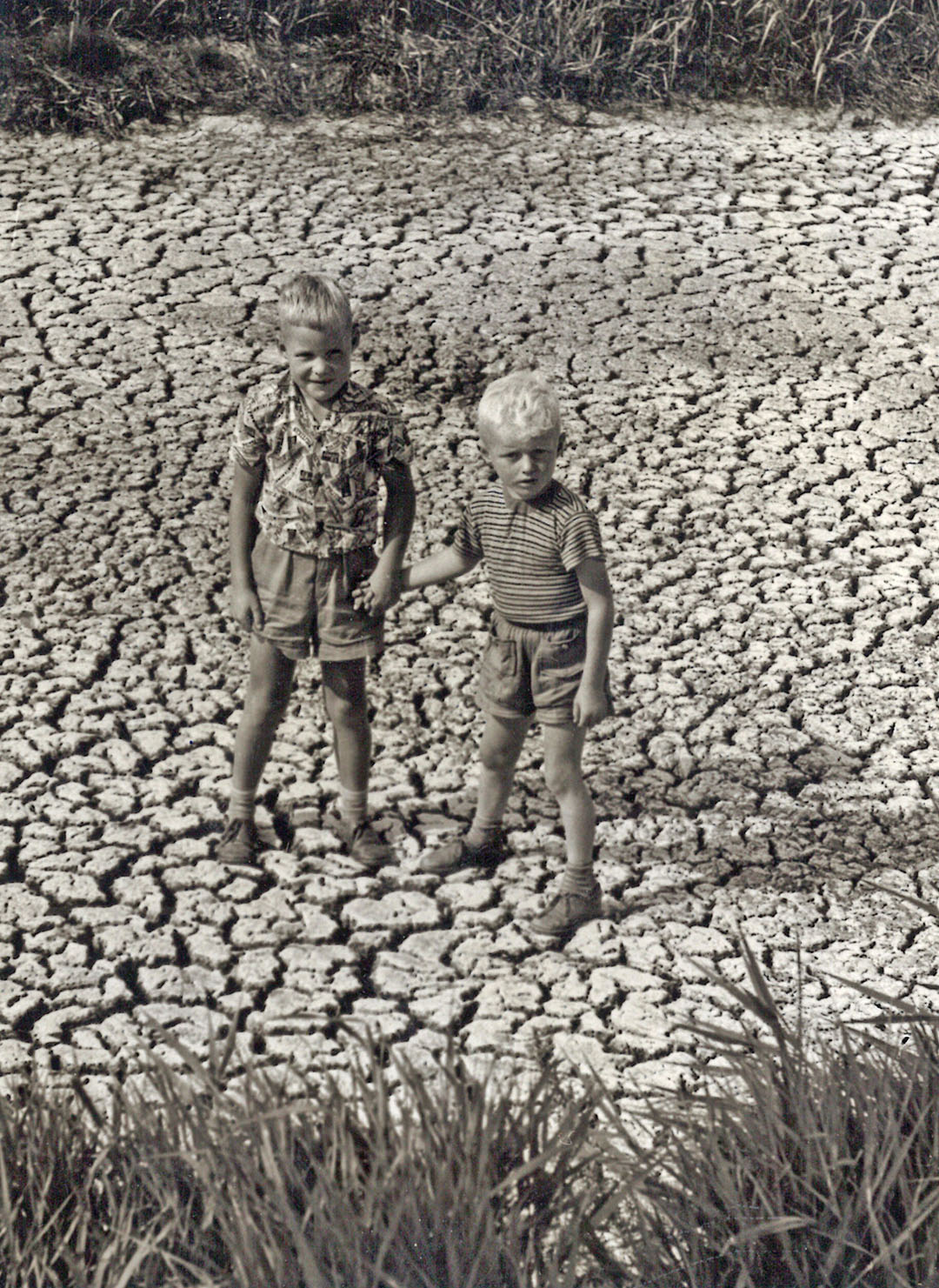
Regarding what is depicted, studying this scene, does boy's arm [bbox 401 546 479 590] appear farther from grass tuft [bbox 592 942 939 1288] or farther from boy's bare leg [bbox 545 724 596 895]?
grass tuft [bbox 592 942 939 1288]

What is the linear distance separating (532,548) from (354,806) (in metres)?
0.72

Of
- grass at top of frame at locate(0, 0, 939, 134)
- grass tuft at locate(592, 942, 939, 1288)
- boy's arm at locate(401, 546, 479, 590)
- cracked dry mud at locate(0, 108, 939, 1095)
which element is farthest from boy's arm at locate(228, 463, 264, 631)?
grass at top of frame at locate(0, 0, 939, 134)

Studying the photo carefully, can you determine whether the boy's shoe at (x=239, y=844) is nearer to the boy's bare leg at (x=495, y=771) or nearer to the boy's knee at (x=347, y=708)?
the boy's knee at (x=347, y=708)

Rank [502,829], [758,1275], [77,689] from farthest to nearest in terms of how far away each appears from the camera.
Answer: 1. [77,689]
2. [502,829]
3. [758,1275]

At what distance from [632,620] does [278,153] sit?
3.22 m

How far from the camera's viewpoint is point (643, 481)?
438 cm

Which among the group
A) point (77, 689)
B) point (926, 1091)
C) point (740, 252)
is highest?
point (740, 252)

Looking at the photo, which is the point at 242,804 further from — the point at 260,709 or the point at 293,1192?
the point at 293,1192

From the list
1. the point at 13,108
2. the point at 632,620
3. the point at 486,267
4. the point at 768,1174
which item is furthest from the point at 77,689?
the point at 13,108

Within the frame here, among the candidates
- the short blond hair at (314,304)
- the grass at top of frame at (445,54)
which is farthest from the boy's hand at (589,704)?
the grass at top of frame at (445,54)

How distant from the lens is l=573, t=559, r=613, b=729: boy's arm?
258 cm

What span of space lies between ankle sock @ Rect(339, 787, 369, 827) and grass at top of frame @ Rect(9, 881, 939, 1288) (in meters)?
0.91

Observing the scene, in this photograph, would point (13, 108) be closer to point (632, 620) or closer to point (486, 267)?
point (486, 267)

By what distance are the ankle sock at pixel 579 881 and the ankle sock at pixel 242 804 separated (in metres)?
0.62
